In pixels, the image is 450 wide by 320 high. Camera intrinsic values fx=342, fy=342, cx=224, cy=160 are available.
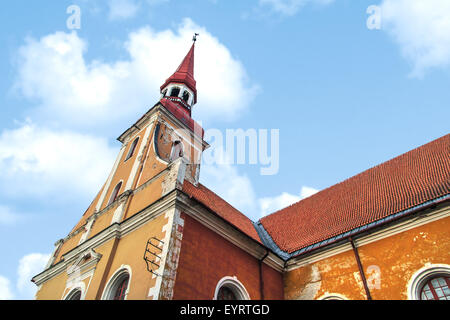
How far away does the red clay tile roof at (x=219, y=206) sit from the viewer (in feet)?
38.2

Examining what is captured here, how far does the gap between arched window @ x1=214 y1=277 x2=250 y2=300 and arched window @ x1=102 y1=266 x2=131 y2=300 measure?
2675 mm

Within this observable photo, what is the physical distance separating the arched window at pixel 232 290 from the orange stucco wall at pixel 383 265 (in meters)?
2.21

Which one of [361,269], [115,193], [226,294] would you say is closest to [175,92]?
[115,193]

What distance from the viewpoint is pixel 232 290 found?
10.2m

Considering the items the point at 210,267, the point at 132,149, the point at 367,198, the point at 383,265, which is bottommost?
the point at 210,267

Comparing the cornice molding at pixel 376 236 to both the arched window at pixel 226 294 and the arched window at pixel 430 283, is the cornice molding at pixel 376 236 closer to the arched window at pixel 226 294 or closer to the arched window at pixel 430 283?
the arched window at pixel 430 283

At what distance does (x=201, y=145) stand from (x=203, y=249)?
8238 mm

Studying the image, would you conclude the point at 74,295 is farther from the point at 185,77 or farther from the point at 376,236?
the point at 185,77

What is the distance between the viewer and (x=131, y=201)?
11836 millimetres

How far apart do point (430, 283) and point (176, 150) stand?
10.7 m

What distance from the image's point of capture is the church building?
29.8 feet

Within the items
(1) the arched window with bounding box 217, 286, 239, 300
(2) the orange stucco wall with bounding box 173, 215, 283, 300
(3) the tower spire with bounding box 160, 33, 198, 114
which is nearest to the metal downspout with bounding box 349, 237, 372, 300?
(2) the orange stucco wall with bounding box 173, 215, 283, 300
